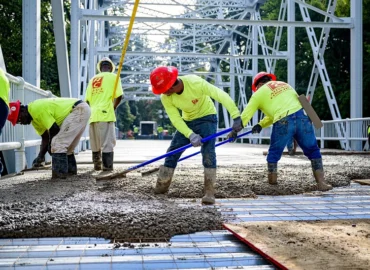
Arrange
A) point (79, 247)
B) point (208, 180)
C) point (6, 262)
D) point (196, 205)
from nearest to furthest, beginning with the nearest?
1. point (6, 262)
2. point (79, 247)
3. point (196, 205)
4. point (208, 180)

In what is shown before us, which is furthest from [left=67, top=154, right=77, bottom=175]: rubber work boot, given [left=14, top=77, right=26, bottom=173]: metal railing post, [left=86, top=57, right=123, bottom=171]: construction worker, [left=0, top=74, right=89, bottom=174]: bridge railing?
[left=14, top=77, right=26, bottom=173]: metal railing post

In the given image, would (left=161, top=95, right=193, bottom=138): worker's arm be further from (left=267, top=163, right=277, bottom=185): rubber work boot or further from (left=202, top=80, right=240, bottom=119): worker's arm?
(left=267, top=163, right=277, bottom=185): rubber work boot

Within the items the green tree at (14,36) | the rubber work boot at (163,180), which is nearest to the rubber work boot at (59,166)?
the rubber work boot at (163,180)

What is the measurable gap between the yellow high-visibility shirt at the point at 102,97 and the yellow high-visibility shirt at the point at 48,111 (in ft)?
2.21

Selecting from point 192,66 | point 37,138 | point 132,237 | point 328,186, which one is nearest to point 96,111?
point 37,138

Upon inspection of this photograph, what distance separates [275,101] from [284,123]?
0.30 meters

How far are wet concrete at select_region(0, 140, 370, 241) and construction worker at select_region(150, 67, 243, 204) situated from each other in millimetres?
279

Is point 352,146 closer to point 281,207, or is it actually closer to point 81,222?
point 281,207

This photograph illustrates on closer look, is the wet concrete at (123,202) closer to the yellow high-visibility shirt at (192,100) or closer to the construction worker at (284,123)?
the construction worker at (284,123)

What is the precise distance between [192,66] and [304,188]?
31745mm

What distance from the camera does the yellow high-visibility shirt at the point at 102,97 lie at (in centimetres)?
740

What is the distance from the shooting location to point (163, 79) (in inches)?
192

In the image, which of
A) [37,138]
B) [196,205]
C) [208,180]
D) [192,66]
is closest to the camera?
[196,205]

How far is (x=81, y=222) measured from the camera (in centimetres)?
363
